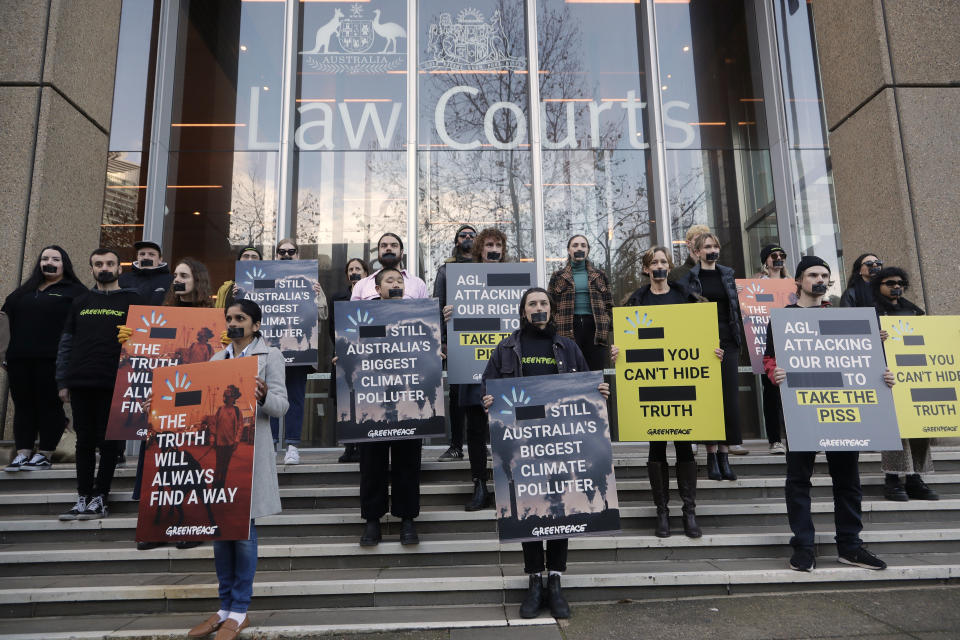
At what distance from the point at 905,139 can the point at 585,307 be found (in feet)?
→ 15.4

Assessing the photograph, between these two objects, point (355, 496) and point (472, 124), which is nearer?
point (355, 496)

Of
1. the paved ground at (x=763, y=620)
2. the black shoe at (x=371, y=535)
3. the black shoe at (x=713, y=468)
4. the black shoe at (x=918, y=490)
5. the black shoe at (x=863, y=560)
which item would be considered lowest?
the paved ground at (x=763, y=620)

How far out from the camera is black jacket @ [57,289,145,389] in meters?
5.10

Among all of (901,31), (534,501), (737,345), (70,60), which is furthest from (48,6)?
(901,31)

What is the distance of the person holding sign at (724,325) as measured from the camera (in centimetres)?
548

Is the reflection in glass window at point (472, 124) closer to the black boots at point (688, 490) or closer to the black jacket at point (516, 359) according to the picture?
the black jacket at point (516, 359)

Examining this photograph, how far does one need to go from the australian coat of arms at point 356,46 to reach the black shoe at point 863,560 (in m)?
9.01

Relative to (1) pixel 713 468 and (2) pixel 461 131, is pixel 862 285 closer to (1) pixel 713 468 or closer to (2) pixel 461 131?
(1) pixel 713 468

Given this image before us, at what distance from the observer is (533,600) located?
3838mm

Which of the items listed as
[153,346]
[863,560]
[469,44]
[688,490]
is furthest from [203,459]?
[469,44]

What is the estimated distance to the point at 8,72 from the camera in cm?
707

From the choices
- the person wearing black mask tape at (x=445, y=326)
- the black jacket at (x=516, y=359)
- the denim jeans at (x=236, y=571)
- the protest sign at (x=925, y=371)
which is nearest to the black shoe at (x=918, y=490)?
the protest sign at (x=925, y=371)

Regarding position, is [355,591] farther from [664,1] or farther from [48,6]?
[664,1]

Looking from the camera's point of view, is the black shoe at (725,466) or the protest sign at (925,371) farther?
the black shoe at (725,466)
